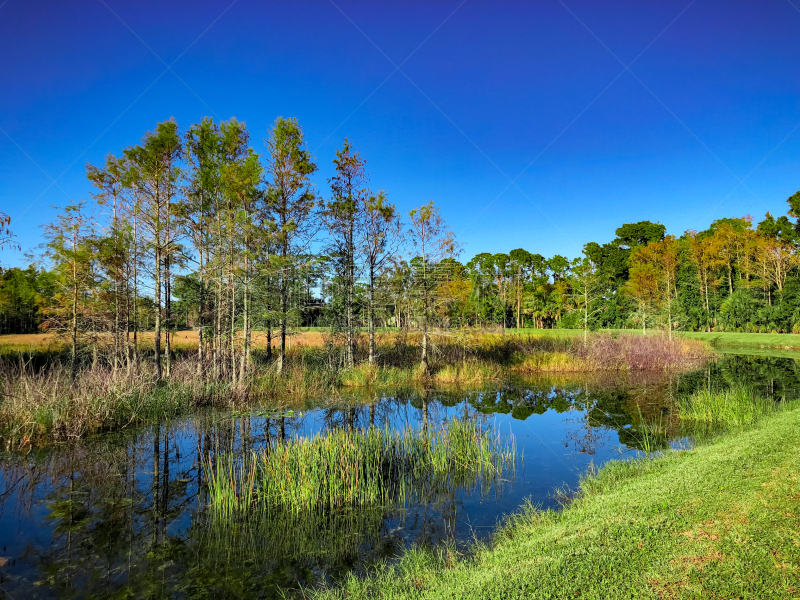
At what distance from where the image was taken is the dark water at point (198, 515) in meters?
4.89

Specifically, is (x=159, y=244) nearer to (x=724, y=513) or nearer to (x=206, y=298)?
(x=206, y=298)

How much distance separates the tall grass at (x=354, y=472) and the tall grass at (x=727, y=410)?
5924mm

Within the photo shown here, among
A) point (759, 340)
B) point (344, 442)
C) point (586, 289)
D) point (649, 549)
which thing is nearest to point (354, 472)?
point (344, 442)

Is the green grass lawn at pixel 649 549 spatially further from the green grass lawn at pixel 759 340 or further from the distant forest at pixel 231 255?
the green grass lawn at pixel 759 340

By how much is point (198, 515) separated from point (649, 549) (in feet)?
19.5

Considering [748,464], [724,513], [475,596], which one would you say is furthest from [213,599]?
[748,464]

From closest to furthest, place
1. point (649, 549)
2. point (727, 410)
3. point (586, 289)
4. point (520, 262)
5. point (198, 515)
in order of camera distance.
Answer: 1. point (649, 549)
2. point (198, 515)
3. point (727, 410)
4. point (586, 289)
5. point (520, 262)

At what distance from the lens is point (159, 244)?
623 inches

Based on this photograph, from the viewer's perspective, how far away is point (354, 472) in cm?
734

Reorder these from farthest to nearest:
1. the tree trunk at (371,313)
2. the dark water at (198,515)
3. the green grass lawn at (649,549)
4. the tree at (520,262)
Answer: the tree at (520,262), the tree trunk at (371,313), the dark water at (198,515), the green grass lawn at (649,549)

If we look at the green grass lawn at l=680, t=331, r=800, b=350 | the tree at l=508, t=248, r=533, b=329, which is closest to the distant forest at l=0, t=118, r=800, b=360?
the green grass lawn at l=680, t=331, r=800, b=350


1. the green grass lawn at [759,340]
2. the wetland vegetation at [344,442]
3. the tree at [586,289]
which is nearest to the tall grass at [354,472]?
the wetland vegetation at [344,442]

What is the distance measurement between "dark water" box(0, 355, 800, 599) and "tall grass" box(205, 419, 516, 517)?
36 centimetres

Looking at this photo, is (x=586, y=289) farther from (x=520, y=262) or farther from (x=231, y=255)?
(x=520, y=262)
